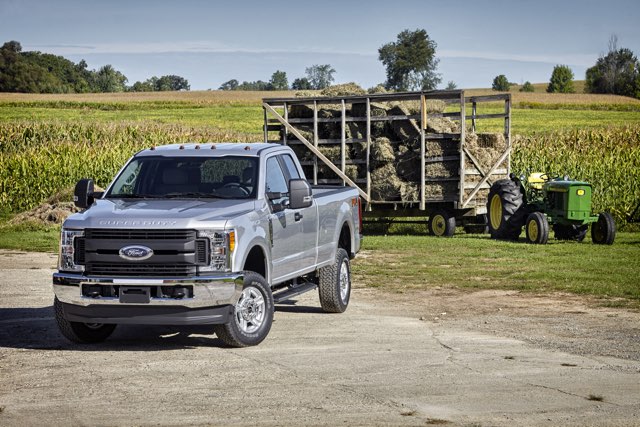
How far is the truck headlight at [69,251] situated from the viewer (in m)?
11.0

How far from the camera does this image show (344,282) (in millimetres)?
14250

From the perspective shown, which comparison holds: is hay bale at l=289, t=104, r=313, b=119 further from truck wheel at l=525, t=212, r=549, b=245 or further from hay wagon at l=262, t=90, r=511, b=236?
truck wheel at l=525, t=212, r=549, b=245

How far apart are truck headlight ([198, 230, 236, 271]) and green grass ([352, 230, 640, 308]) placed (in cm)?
600

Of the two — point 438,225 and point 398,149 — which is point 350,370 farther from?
point 398,149

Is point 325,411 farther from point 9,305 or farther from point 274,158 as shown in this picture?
point 9,305

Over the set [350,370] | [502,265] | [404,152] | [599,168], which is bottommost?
[350,370]

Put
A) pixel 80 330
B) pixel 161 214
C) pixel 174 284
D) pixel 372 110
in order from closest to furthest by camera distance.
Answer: pixel 174 284 → pixel 161 214 → pixel 80 330 → pixel 372 110

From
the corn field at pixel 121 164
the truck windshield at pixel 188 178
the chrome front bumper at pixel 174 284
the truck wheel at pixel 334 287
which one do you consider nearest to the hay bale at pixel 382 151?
the corn field at pixel 121 164

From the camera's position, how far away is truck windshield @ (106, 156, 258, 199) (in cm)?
1209

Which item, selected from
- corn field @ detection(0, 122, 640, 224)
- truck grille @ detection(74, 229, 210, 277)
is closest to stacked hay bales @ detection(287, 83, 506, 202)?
corn field @ detection(0, 122, 640, 224)

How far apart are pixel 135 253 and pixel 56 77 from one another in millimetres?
126200

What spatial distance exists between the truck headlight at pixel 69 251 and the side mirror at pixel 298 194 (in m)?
2.38

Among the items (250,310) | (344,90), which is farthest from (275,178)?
(344,90)

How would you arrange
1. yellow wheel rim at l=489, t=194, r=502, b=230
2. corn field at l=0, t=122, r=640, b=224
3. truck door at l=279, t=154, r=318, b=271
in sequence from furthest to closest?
corn field at l=0, t=122, r=640, b=224, yellow wheel rim at l=489, t=194, r=502, b=230, truck door at l=279, t=154, r=318, b=271
